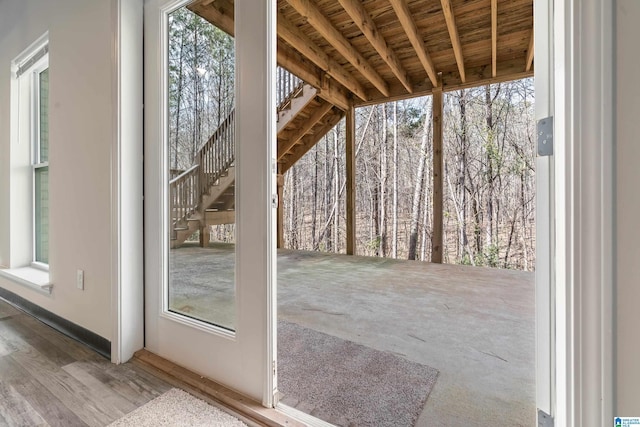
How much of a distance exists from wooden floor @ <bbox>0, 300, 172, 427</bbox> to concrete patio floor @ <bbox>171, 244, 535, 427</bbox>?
40cm

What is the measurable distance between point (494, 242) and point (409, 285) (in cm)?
221

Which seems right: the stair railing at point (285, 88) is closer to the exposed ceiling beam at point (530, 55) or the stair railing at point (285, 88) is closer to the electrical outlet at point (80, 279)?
the exposed ceiling beam at point (530, 55)

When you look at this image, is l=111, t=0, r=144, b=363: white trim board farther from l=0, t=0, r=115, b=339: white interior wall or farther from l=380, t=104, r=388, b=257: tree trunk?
l=380, t=104, r=388, b=257: tree trunk

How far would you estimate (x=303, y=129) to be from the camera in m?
5.46

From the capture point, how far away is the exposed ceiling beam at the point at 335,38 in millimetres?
2730

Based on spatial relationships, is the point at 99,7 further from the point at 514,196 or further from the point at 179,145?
the point at 514,196

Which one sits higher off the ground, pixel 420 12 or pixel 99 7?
pixel 420 12

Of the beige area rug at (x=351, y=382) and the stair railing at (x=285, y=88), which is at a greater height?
the stair railing at (x=285, y=88)

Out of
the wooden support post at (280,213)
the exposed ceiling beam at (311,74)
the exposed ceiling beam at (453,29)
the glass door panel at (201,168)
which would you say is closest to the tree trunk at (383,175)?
the exposed ceiling beam at (311,74)

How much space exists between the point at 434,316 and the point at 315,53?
334 centimetres

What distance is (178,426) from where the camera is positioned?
1111 millimetres

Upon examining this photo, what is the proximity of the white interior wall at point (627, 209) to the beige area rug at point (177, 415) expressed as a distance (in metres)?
1.16

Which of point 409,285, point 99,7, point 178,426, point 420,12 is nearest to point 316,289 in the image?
point 409,285

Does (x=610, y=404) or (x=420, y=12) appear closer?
(x=610, y=404)
